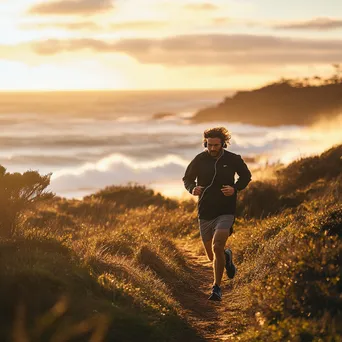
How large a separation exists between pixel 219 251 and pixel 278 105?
122m

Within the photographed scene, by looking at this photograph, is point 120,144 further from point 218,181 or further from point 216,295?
point 216,295

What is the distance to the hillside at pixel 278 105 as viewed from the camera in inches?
4505

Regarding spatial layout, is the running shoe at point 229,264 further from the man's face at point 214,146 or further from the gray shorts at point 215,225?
the man's face at point 214,146

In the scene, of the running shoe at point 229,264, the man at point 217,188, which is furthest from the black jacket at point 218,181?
the running shoe at point 229,264

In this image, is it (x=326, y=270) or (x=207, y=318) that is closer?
(x=326, y=270)

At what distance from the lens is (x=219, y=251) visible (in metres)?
10.1

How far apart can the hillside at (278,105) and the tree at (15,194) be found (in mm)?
94278

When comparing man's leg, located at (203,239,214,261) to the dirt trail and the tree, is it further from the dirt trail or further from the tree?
the tree

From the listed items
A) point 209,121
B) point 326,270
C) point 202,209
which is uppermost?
point 209,121

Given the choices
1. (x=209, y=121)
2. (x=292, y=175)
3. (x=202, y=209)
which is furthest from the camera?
(x=209, y=121)

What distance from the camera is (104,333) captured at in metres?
7.07

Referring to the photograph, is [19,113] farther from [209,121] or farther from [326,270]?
[326,270]

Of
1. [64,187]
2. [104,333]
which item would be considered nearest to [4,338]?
[104,333]

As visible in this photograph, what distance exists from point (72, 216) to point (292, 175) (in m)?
6.61
